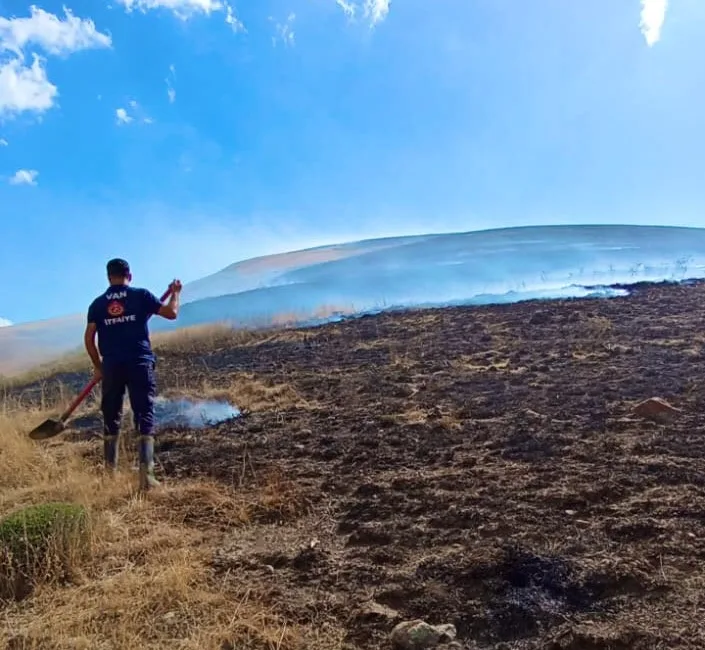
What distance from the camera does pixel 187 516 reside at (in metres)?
3.88

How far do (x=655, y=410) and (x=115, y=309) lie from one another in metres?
4.13

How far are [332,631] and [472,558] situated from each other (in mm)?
766

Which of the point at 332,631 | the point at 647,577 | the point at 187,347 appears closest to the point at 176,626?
the point at 332,631

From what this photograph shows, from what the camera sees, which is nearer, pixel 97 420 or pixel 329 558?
pixel 329 558

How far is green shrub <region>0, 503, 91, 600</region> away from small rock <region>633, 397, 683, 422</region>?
4.09 meters

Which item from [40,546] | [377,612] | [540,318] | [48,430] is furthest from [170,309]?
[540,318]

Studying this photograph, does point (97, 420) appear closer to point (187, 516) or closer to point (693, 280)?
point (187, 516)

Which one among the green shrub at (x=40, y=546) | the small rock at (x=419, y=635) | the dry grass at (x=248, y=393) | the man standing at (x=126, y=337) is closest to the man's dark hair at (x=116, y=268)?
the man standing at (x=126, y=337)

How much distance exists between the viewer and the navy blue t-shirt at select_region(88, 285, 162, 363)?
184 inches

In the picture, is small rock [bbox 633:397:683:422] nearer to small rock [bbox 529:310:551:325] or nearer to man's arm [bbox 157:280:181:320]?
man's arm [bbox 157:280:181:320]

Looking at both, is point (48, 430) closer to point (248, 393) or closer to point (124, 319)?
point (124, 319)

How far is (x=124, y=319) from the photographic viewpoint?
15.3 ft

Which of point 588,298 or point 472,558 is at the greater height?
point 588,298

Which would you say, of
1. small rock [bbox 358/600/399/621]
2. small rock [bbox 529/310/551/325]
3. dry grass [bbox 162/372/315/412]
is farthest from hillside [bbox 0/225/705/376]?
small rock [bbox 358/600/399/621]
